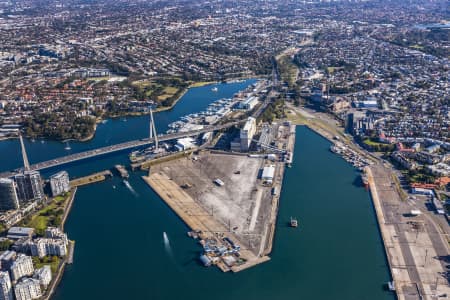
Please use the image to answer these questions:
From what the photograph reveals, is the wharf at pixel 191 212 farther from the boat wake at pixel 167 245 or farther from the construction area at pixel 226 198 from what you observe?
the boat wake at pixel 167 245

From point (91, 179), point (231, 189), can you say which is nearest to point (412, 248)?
point (231, 189)

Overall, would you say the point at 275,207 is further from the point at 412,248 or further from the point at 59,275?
the point at 59,275

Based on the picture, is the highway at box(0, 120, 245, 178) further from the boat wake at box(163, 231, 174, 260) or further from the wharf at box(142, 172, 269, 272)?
the boat wake at box(163, 231, 174, 260)

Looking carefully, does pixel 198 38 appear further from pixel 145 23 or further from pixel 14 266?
pixel 14 266

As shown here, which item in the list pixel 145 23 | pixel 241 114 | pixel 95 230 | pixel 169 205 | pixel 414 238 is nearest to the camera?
pixel 414 238

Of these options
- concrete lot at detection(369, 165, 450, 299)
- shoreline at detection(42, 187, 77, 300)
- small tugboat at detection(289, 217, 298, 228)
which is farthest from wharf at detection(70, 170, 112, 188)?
concrete lot at detection(369, 165, 450, 299)

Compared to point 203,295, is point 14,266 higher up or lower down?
higher up

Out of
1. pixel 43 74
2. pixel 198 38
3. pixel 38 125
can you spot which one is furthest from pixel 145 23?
pixel 38 125
